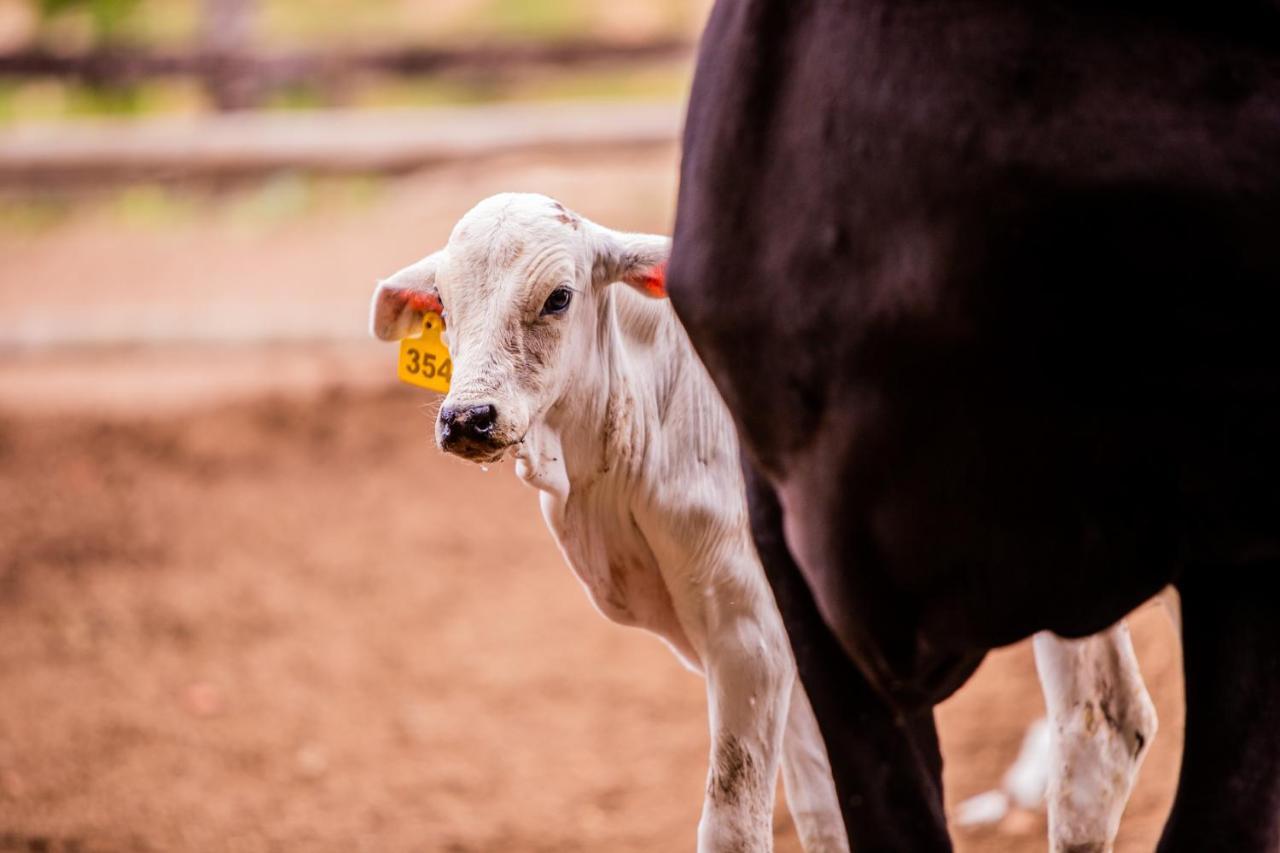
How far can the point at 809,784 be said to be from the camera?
7.48 ft

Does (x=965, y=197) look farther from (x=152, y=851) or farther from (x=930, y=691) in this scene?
(x=152, y=851)

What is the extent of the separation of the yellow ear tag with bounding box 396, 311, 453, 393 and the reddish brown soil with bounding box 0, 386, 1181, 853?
0.68 m

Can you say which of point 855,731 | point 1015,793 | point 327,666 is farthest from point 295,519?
point 855,731

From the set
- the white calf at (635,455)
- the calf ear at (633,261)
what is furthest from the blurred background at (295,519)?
the calf ear at (633,261)

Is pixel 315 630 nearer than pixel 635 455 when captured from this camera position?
No

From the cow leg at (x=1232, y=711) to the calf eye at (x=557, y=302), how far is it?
2.87ft

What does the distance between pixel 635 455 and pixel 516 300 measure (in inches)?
12.9

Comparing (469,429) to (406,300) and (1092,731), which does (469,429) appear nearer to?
(406,300)

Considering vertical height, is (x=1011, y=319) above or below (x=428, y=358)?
above

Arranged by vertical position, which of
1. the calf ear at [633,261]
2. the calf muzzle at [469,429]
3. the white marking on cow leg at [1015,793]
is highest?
the calf ear at [633,261]

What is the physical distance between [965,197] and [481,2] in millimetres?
14269

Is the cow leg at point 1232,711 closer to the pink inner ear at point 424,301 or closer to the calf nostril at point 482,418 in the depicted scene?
the calf nostril at point 482,418

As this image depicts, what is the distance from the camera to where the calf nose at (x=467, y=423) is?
1851mm

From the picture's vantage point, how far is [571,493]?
2230 millimetres
